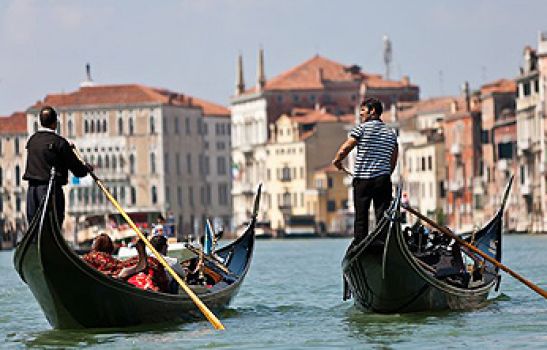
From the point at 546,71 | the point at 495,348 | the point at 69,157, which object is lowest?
the point at 495,348

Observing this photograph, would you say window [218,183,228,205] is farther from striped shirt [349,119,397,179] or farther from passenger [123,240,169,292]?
striped shirt [349,119,397,179]

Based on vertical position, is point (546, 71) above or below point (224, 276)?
above

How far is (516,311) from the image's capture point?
14.8 metres

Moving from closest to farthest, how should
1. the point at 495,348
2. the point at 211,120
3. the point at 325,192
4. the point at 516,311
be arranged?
the point at 495,348 → the point at 516,311 → the point at 325,192 → the point at 211,120

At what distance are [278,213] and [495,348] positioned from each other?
77057mm

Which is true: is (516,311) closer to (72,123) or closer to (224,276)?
(224,276)

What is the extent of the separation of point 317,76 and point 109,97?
9.58 m

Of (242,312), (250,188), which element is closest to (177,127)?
(250,188)

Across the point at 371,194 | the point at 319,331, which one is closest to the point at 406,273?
the point at 371,194

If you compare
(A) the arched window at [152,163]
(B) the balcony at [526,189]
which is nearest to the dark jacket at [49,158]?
(B) the balcony at [526,189]

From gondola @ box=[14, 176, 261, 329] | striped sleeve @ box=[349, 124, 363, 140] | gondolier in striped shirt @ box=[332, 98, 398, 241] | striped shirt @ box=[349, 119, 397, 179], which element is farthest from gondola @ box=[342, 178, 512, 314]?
gondola @ box=[14, 176, 261, 329]

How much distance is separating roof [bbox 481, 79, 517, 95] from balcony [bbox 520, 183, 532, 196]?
7.13 meters

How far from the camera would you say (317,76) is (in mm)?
93062

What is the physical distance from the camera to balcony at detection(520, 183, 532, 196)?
6012 cm
